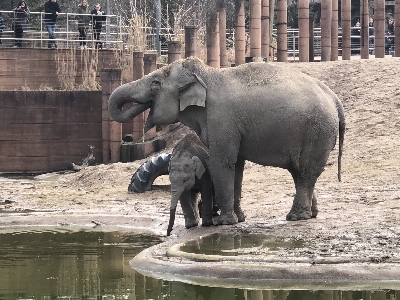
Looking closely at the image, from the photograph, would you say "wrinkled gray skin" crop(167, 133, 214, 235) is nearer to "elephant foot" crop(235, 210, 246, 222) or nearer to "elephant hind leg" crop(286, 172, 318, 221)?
"elephant foot" crop(235, 210, 246, 222)

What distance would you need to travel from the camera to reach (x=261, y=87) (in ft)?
45.3

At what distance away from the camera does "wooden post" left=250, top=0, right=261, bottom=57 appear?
93.9ft

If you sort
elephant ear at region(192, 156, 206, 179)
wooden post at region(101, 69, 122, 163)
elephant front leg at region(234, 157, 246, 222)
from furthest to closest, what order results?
wooden post at region(101, 69, 122, 163)
elephant front leg at region(234, 157, 246, 222)
elephant ear at region(192, 156, 206, 179)

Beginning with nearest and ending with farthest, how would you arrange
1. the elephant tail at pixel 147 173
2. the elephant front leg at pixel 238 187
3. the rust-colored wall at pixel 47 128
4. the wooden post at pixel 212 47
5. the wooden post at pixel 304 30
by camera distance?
the elephant front leg at pixel 238 187
the elephant tail at pixel 147 173
the rust-colored wall at pixel 47 128
the wooden post at pixel 212 47
the wooden post at pixel 304 30

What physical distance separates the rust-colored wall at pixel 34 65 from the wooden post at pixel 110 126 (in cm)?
533

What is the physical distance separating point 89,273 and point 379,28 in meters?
18.4

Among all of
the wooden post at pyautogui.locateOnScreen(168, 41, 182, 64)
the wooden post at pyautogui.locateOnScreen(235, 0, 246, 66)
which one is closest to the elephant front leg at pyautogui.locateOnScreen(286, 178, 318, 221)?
the wooden post at pyautogui.locateOnScreen(168, 41, 182, 64)

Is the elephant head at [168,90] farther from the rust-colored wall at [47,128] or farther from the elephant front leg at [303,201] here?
the rust-colored wall at [47,128]

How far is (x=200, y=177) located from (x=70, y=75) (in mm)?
19137

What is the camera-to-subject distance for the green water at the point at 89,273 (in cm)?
1102

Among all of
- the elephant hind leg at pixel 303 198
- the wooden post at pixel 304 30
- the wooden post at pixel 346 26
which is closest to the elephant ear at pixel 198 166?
the elephant hind leg at pixel 303 198

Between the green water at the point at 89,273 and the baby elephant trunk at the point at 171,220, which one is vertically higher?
the baby elephant trunk at the point at 171,220

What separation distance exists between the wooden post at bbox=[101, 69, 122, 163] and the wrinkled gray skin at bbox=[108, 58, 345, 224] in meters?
12.5

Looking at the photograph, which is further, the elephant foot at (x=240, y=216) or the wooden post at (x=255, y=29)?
the wooden post at (x=255, y=29)
